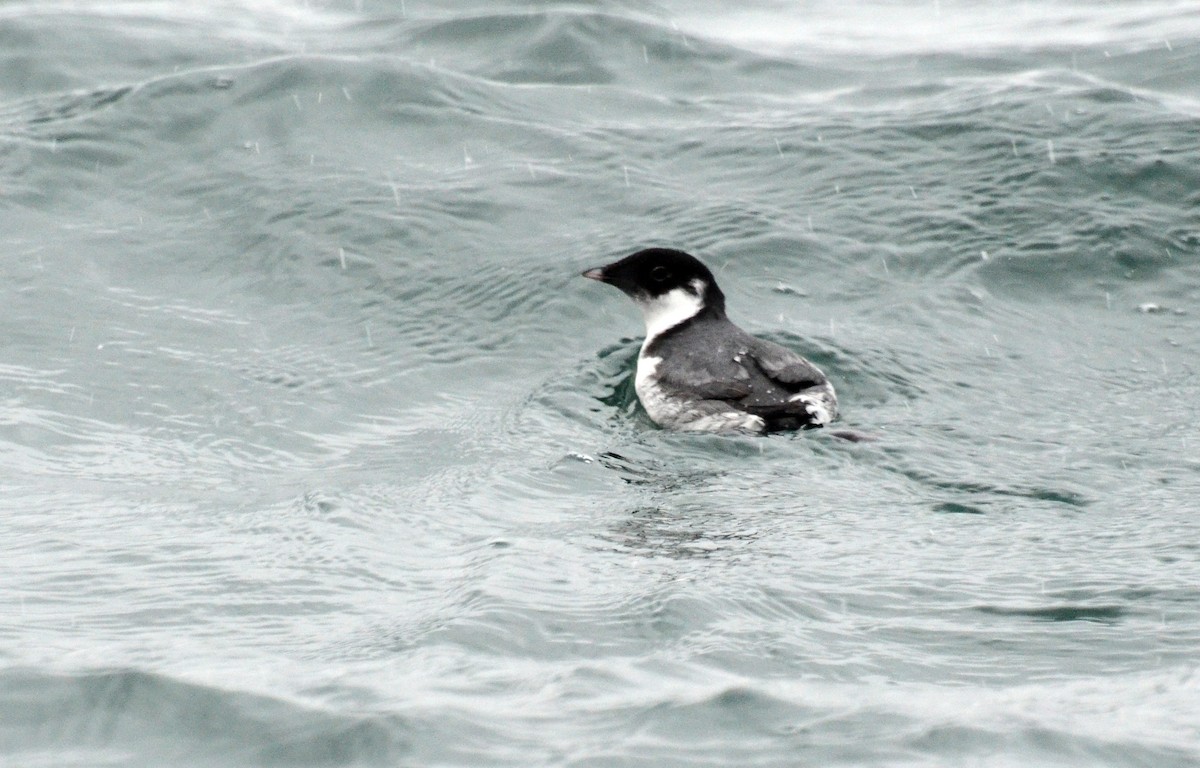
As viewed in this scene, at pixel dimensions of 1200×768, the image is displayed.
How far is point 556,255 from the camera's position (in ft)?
37.1

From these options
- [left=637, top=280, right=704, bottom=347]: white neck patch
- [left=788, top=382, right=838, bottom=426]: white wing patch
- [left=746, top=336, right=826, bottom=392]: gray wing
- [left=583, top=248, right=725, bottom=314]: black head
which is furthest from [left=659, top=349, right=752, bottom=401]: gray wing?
[left=583, top=248, right=725, bottom=314]: black head

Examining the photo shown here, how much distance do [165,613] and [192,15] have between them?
1158 cm

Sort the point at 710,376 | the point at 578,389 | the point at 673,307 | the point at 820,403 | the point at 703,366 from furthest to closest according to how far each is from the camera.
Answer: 1. the point at 673,307
2. the point at 578,389
3. the point at 703,366
4. the point at 710,376
5. the point at 820,403

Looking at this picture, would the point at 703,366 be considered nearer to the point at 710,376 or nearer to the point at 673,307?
the point at 710,376

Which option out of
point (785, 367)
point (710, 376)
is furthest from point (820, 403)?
point (710, 376)

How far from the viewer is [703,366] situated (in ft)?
29.7

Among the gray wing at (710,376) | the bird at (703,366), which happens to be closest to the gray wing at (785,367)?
the bird at (703,366)

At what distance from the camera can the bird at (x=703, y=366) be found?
8703mm

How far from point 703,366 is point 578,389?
89 centimetres

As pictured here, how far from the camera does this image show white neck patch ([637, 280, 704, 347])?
32.1ft

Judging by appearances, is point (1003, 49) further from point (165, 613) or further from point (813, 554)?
point (165, 613)

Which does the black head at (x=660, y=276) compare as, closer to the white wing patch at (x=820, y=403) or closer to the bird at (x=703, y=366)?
the bird at (x=703, y=366)

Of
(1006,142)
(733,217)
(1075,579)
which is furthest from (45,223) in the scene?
(1075,579)

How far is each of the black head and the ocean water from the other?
516 millimetres
